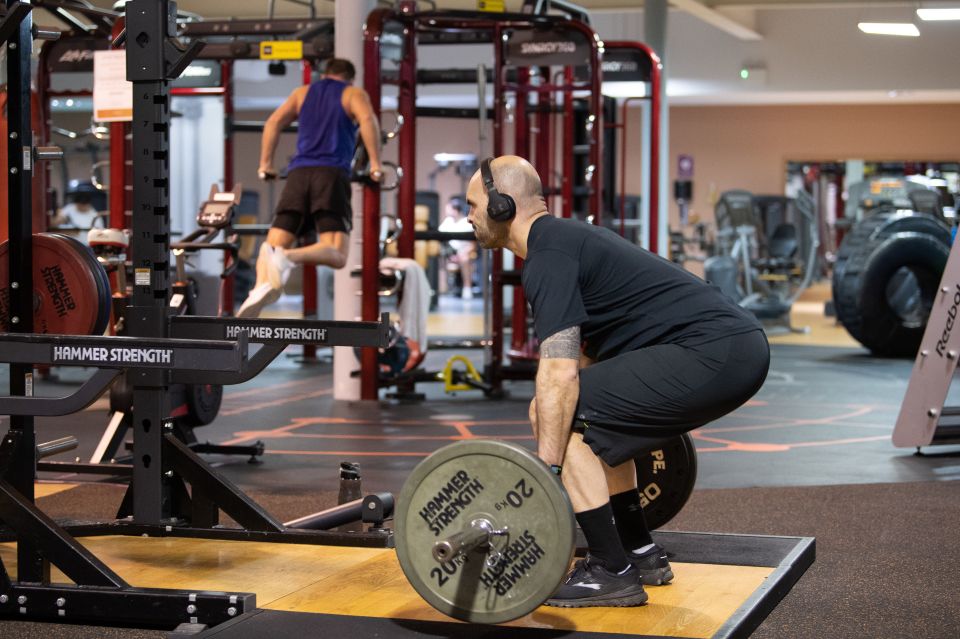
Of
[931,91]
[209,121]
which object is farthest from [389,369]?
[931,91]

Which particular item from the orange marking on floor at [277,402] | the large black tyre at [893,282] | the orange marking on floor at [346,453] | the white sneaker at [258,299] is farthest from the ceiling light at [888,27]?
the orange marking on floor at [346,453]

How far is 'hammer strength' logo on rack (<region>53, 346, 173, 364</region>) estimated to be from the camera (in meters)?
3.12

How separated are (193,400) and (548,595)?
3.14 meters

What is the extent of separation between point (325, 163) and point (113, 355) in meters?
3.63

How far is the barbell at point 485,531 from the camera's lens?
8.95 feet

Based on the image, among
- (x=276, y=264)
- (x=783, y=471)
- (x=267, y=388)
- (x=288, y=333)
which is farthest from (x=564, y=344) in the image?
(x=267, y=388)

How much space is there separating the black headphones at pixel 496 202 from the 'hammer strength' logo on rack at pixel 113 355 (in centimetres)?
89

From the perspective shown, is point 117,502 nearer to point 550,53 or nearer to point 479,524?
point 479,524

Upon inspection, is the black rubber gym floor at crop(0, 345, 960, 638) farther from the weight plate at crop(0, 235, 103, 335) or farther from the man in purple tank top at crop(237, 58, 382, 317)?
the man in purple tank top at crop(237, 58, 382, 317)

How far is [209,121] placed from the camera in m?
11.3

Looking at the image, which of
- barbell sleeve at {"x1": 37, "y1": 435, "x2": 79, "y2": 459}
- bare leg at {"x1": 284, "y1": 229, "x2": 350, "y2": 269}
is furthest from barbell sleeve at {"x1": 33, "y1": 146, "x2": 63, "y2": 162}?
bare leg at {"x1": 284, "y1": 229, "x2": 350, "y2": 269}

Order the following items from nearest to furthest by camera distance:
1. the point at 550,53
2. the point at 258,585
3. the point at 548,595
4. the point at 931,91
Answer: the point at 548,595 < the point at 258,585 < the point at 550,53 < the point at 931,91

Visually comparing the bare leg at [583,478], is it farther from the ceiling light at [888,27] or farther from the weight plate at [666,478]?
the ceiling light at [888,27]

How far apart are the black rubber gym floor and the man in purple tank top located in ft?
3.51
